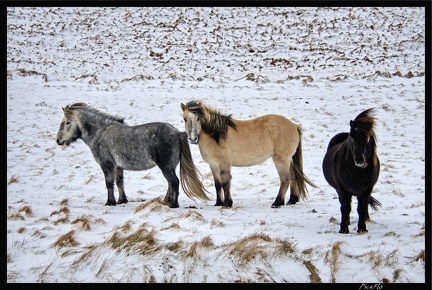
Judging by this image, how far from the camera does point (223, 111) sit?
14.8 meters

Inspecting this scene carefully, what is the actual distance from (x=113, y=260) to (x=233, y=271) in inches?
49.9

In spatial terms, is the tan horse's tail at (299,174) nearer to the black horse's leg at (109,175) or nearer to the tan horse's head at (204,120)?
the tan horse's head at (204,120)

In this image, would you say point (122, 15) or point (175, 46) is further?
point (122, 15)

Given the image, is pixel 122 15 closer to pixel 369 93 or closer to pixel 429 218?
pixel 369 93

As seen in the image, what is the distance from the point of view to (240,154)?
25.0ft

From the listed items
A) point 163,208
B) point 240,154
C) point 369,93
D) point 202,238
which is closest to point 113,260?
point 202,238

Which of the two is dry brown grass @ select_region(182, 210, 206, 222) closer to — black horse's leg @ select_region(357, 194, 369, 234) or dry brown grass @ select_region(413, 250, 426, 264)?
black horse's leg @ select_region(357, 194, 369, 234)

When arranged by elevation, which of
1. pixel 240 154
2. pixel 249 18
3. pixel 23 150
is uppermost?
pixel 249 18

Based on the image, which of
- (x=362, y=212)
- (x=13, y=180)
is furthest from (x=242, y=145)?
(x=13, y=180)

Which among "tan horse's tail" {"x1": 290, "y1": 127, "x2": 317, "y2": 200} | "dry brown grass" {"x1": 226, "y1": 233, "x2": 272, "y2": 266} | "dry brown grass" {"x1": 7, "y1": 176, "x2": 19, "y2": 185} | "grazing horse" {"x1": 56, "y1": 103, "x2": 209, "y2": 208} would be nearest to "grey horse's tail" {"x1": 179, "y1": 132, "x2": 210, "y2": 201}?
"grazing horse" {"x1": 56, "y1": 103, "x2": 209, "y2": 208}

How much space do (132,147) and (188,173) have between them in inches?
41.2

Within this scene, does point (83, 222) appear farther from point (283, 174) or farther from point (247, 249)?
point (283, 174)

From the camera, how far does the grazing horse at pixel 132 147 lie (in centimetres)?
732

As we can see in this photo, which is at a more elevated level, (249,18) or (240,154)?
(249,18)
